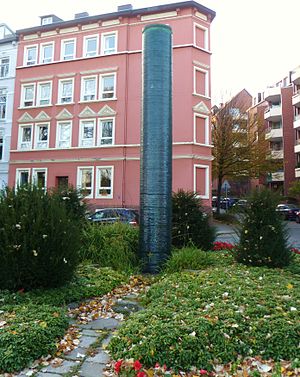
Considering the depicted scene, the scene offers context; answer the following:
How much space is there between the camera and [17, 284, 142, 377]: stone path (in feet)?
9.83

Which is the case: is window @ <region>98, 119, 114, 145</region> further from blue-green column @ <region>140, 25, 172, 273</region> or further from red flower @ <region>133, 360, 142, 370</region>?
red flower @ <region>133, 360, 142, 370</region>

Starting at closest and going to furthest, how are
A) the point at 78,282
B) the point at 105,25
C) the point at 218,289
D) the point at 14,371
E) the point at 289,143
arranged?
1. the point at 14,371
2. the point at 218,289
3. the point at 78,282
4. the point at 105,25
5. the point at 289,143

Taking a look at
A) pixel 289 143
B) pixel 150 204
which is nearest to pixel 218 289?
pixel 150 204

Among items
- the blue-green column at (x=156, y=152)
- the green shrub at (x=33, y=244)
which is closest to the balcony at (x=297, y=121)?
the blue-green column at (x=156, y=152)

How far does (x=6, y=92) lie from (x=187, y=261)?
1151 inches

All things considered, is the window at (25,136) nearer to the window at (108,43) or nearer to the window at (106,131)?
the window at (106,131)

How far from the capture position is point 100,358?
3.26 metres

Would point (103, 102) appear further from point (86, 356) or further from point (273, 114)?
point (273, 114)

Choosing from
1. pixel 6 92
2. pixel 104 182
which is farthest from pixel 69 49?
pixel 104 182

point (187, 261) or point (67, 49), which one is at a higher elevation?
point (67, 49)

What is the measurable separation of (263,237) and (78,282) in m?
3.15

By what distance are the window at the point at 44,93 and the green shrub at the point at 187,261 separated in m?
25.7

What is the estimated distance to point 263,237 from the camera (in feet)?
20.2

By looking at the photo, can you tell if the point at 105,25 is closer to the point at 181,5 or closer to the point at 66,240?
the point at 181,5
